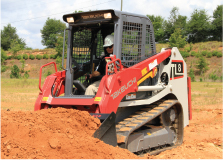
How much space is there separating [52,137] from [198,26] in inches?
2471

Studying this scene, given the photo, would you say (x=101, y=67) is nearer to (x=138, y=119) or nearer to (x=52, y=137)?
(x=138, y=119)

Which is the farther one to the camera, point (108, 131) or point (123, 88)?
point (123, 88)

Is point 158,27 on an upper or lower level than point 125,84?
upper

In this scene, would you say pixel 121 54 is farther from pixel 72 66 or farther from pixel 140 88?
pixel 72 66

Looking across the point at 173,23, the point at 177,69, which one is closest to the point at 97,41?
the point at 177,69

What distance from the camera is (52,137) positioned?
3.59 meters

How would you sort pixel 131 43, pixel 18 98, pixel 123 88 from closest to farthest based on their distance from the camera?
pixel 123 88 → pixel 131 43 → pixel 18 98

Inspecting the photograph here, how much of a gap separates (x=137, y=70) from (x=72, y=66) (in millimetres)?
1588

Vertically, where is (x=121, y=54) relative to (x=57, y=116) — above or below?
above

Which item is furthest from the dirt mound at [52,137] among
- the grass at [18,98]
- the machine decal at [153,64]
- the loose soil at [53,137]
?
the grass at [18,98]

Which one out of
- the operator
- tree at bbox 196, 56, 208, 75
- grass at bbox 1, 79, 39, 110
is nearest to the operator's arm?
the operator

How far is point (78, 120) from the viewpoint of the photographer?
4160 millimetres

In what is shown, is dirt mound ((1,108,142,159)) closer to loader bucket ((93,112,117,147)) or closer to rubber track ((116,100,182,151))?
loader bucket ((93,112,117,147))

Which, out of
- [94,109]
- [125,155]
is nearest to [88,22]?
[94,109]
